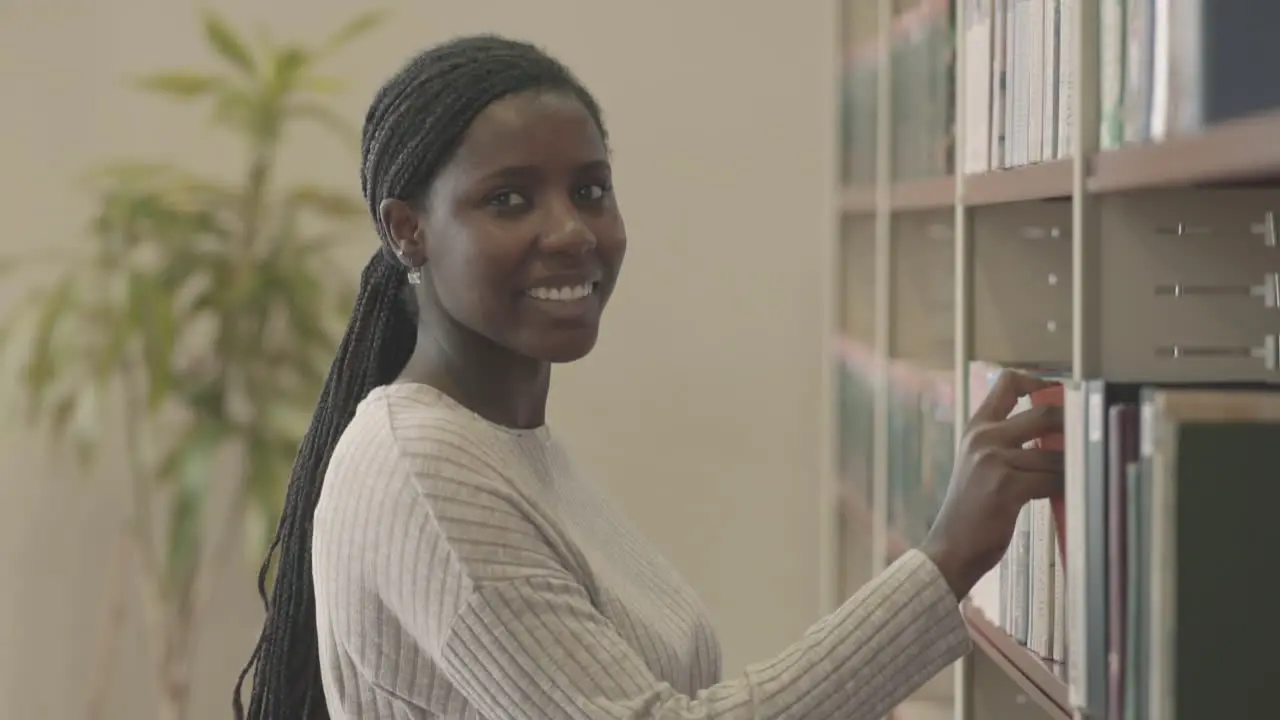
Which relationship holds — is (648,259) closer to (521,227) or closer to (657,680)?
(521,227)

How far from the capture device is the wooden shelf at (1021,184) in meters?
1.43

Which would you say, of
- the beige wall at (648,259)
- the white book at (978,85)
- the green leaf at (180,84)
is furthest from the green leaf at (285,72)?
the white book at (978,85)

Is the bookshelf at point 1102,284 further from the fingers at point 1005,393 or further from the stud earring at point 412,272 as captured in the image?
the stud earring at point 412,272

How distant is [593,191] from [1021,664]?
0.65 meters

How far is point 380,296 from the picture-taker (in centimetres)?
151

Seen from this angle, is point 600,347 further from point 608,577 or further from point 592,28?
point 608,577

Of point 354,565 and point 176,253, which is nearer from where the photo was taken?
point 354,565

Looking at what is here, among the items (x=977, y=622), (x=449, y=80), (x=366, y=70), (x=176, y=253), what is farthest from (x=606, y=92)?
(x=449, y=80)

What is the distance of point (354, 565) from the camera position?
122 centimetres

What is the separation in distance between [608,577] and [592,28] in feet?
6.91

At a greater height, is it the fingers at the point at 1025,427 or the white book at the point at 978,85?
the white book at the point at 978,85

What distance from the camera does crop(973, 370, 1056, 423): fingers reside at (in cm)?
131

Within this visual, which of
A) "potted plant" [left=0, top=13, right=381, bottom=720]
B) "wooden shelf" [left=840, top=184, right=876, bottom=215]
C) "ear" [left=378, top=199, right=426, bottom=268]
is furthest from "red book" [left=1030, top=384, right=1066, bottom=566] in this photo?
"potted plant" [left=0, top=13, right=381, bottom=720]

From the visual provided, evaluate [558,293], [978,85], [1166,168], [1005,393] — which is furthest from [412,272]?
[978,85]
